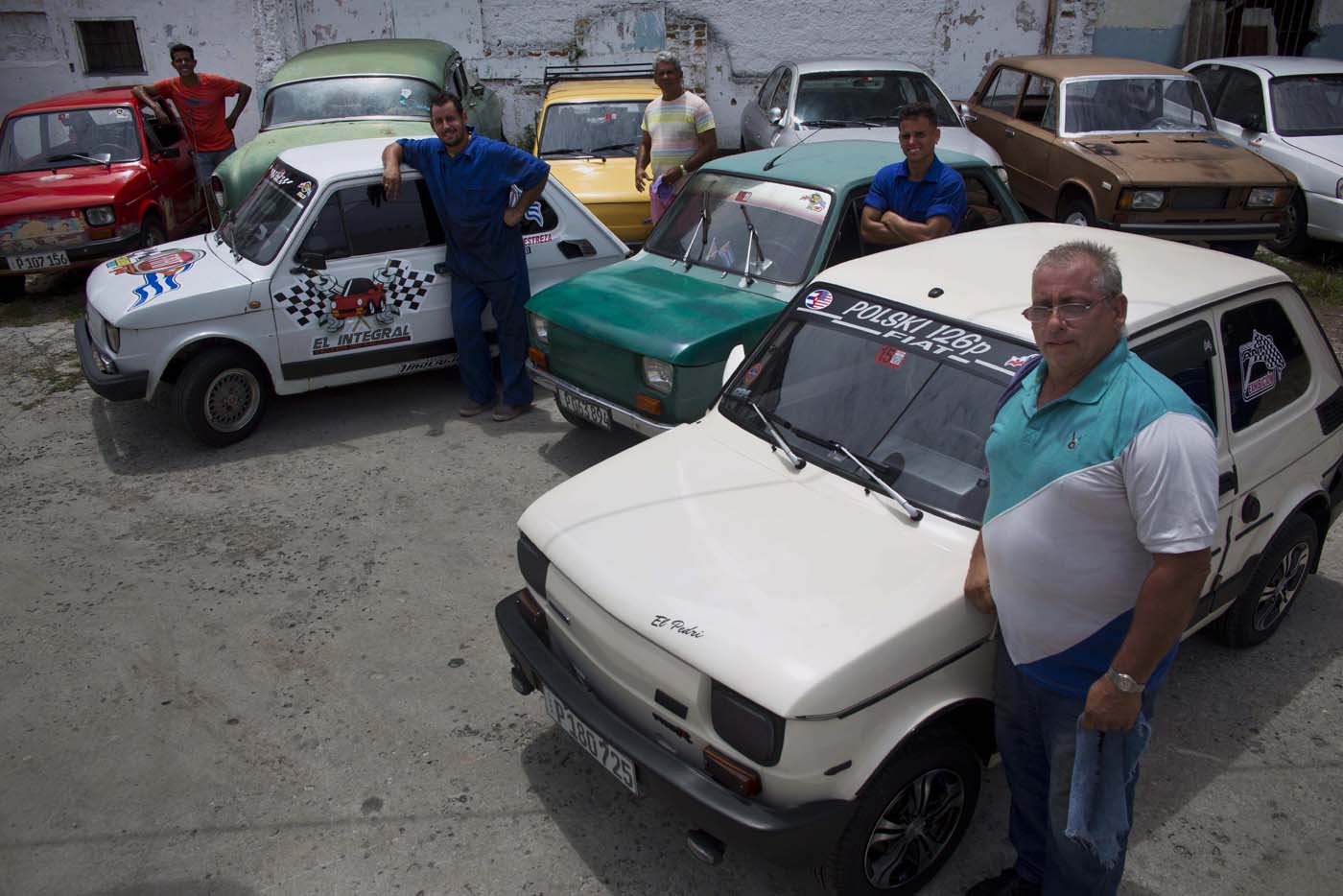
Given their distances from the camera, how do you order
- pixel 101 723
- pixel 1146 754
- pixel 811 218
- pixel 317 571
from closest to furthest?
pixel 1146 754
pixel 101 723
pixel 317 571
pixel 811 218

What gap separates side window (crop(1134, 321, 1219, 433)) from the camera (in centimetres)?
325

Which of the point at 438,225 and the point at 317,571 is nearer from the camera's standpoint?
the point at 317,571

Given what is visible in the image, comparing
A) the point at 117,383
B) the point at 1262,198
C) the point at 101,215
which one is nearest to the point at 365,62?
the point at 101,215

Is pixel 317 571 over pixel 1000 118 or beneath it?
beneath

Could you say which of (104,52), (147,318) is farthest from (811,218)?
(104,52)

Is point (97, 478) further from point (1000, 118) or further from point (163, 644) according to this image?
point (1000, 118)

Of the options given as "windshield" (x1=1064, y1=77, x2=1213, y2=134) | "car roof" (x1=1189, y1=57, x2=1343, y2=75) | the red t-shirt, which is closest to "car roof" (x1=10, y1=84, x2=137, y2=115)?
the red t-shirt

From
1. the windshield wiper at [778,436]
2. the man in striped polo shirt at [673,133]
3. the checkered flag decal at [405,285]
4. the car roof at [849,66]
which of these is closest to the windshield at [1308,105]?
the car roof at [849,66]

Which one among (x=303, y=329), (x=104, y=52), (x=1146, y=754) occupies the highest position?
(x=104, y=52)

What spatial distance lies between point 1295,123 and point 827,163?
6.33m

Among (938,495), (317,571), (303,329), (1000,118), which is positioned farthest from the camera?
(1000,118)

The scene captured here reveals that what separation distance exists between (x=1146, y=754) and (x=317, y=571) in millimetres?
3586

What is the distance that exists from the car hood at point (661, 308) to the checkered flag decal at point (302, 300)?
1.35 m

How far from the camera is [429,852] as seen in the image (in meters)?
3.25
